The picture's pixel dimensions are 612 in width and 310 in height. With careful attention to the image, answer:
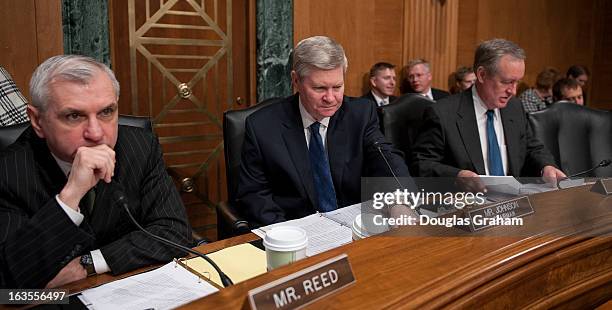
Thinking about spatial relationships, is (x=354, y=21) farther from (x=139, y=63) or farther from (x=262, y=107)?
(x=262, y=107)

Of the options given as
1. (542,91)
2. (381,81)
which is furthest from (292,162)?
(542,91)

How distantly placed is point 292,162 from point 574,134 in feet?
5.19

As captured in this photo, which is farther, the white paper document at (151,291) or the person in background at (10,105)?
the person in background at (10,105)

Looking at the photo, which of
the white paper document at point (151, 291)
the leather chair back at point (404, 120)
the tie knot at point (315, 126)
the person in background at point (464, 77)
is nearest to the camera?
the white paper document at point (151, 291)

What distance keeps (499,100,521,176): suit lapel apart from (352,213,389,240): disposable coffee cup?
142cm

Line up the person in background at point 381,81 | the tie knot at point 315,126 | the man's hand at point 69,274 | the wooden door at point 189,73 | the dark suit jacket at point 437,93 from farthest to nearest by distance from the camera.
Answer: the dark suit jacket at point 437,93 → the person in background at point 381,81 → the wooden door at point 189,73 → the tie knot at point 315,126 → the man's hand at point 69,274

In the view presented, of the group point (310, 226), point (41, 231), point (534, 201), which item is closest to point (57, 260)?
point (41, 231)

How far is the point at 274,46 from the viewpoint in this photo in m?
3.65

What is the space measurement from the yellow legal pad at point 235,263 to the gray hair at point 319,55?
825mm

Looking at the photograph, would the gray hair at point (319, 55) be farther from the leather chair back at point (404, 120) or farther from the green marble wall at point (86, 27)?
the green marble wall at point (86, 27)

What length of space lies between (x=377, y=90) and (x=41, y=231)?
3.22 metres

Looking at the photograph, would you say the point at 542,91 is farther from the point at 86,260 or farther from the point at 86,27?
the point at 86,260

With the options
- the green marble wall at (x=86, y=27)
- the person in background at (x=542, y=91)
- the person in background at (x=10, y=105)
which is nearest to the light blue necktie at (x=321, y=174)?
the person in background at (x=10, y=105)

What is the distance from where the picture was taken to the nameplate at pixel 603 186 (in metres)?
1.38
